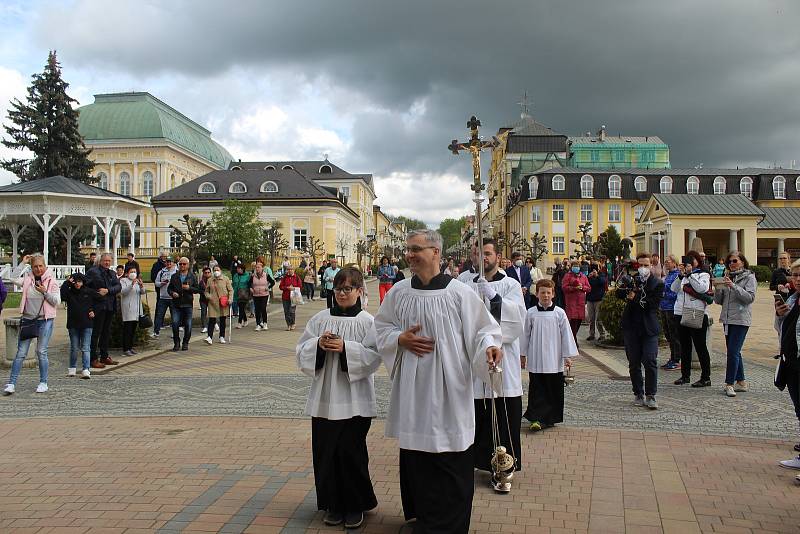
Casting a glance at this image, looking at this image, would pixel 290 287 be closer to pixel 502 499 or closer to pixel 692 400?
pixel 692 400

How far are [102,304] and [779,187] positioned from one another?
69.7 m

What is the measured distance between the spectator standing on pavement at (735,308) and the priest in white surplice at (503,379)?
4.05 m

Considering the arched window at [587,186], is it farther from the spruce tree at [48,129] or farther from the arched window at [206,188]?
the spruce tree at [48,129]

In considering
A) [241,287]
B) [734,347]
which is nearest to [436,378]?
[734,347]

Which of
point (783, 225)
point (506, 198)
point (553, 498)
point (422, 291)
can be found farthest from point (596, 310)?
point (506, 198)

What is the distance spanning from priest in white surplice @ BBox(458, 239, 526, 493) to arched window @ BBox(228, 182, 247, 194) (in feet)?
205

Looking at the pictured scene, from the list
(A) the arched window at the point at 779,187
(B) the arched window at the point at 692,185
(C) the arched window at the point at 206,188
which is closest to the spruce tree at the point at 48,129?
(C) the arched window at the point at 206,188

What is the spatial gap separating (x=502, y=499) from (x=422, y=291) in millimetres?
1929

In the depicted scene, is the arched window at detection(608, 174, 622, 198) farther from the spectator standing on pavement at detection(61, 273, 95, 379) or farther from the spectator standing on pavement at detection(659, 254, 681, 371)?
the spectator standing on pavement at detection(61, 273, 95, 379)

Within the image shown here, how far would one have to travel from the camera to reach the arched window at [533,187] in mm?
68375

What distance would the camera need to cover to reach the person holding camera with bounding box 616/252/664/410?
7.61m

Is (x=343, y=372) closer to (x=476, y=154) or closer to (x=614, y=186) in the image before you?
(x=476, y=154)

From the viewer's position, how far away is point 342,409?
4430 millimetres

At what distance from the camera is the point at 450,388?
3.98 meters
